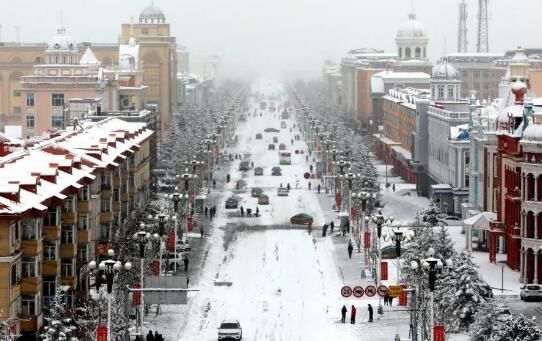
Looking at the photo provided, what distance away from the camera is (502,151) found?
2672 inches

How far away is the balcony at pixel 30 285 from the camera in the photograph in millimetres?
47469

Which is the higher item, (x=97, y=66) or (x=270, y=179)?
(x=97, y=66)

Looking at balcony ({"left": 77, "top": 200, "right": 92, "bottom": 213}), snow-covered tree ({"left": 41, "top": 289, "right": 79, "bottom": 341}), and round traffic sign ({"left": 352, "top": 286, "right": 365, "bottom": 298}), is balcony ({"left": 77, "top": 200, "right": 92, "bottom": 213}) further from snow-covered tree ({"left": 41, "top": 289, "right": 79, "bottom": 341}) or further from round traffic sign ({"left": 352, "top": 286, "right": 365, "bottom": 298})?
snow-covered tree ({"left": 41, "top": 289, "right": 79, "bottom": 341})

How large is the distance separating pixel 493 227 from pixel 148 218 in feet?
55.1

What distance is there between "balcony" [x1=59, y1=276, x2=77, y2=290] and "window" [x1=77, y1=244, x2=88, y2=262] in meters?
3.00

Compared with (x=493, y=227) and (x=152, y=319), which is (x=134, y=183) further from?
(x=152, y=319)

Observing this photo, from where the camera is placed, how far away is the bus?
135 meters

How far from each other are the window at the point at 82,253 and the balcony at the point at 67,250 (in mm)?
2288

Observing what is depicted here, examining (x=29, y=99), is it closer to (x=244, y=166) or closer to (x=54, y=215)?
(x=244, y=166)

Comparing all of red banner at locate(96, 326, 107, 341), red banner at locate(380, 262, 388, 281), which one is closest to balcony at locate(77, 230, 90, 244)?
red banner at locate(380, 262, 388, 281)

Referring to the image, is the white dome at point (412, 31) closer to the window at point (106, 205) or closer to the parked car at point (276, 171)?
the parked car at point (276, 171)

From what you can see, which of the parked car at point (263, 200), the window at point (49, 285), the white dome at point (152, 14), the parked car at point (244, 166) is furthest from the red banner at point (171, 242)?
the white dome at point (152, 14)

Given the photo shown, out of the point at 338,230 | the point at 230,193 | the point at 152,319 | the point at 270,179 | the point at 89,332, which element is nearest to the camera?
the point at 89,332

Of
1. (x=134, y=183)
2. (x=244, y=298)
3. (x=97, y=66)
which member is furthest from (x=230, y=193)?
(x=244, y=298)
